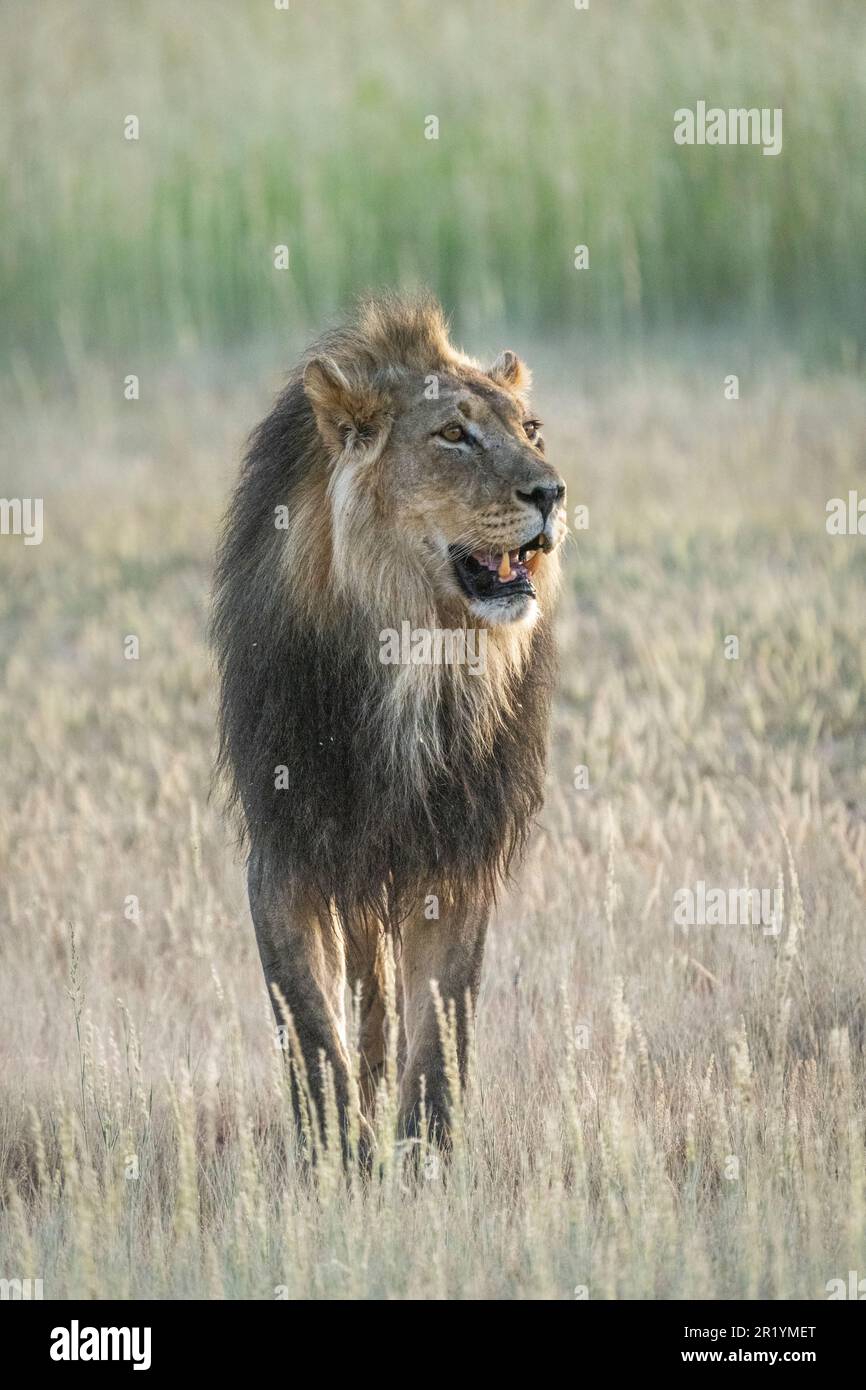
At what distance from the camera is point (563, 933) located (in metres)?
9.37

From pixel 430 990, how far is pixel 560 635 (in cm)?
753

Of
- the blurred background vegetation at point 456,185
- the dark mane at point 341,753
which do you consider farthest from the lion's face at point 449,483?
the blurred background vegetation at point 456,185

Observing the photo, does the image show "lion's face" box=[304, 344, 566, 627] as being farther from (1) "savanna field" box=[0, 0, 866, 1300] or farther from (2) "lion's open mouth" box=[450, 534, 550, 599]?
(1) "savanna field" box=[0, 0, 866, 1300]

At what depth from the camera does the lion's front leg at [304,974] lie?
22.7 ft

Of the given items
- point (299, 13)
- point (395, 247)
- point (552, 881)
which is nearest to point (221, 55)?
point (299, 13)

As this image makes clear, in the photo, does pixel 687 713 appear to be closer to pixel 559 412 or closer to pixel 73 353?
pixel 559 412

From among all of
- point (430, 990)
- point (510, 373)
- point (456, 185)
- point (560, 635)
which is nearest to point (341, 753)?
point (430, 990)

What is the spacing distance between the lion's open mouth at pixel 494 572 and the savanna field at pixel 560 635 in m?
1.18

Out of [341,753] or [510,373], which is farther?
[510,373]

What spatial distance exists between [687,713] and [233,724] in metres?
5.80

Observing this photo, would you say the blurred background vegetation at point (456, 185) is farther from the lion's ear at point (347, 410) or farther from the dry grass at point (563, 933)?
the lion's ear at point (347, 410)

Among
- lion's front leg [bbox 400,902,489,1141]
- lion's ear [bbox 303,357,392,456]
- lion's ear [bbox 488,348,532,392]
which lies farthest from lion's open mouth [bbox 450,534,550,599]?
lion's front leg [bbox 400,902,489,1141]

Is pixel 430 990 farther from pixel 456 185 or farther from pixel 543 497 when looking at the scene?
pixel 456 185

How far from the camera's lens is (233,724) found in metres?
7.41
